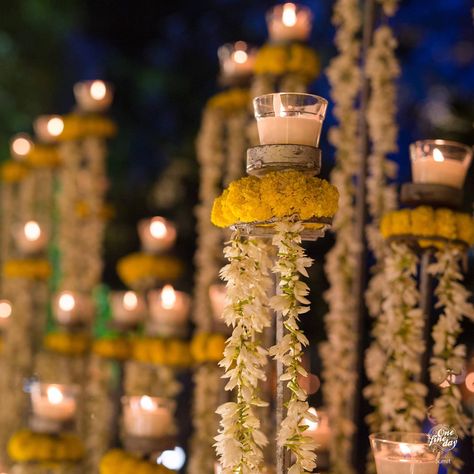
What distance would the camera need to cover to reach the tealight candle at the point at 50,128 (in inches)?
242

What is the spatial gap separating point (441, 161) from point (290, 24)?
4.77 ft

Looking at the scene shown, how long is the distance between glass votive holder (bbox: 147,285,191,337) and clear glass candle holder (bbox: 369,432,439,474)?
1.87 meters

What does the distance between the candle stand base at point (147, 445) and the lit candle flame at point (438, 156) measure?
5.48 ft

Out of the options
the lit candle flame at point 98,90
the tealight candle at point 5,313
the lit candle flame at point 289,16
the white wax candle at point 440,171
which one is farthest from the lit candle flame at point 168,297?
the tealight candle at point 5,313

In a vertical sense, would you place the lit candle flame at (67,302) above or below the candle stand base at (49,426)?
above

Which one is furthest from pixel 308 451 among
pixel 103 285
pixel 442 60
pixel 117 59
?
pixel 117 59

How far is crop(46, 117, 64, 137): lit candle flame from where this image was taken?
241 inches

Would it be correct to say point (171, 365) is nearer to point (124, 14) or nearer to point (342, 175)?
point (342, 175)

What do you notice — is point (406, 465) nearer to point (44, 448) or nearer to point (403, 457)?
point (403, 457)

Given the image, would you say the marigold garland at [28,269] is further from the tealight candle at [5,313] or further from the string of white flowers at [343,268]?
the string of white flowers at [343,268]

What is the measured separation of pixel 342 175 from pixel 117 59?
5.17 meters

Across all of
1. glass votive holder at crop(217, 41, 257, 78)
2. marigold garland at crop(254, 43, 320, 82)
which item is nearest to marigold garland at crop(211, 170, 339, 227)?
marigold garland at crop(254, 43, 320, 82)

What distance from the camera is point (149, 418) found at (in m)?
3.95

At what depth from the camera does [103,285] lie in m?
8.45
